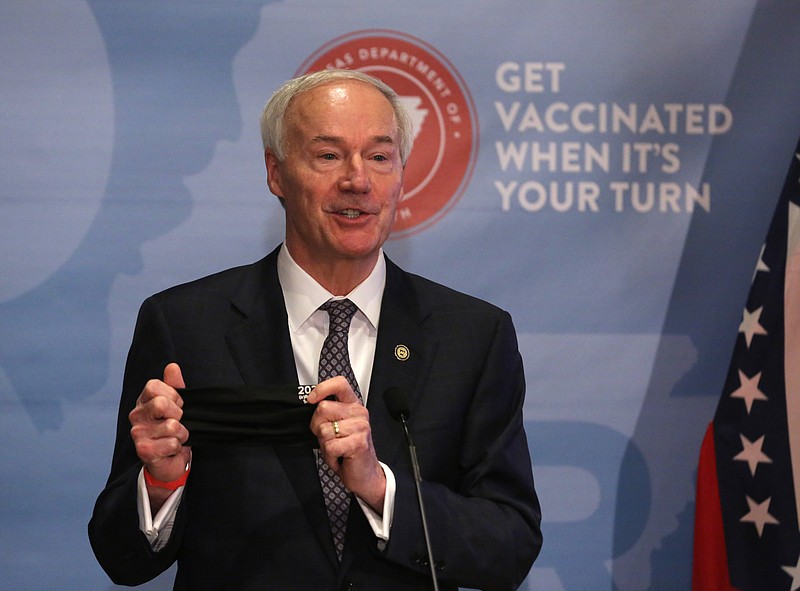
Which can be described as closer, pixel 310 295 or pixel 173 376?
pixel 173 376

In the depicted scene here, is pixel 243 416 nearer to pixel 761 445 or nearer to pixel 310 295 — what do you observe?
pixel 310 295

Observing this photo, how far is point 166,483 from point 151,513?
0.28ft

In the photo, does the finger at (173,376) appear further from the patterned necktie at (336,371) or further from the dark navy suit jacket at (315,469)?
the patterned necktie at (336,371)

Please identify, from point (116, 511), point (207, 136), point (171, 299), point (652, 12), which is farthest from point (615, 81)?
point (116, 511)

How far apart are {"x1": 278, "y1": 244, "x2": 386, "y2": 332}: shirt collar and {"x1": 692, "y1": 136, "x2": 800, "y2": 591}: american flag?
1.41 metres

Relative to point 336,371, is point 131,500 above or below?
below

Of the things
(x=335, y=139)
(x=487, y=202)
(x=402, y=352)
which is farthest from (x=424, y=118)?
(x=402, y=352)

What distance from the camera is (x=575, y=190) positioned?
133 inches

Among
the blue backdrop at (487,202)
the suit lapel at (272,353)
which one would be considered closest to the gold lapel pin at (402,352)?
the suit lapel at (272,353)

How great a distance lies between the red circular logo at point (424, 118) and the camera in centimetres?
334

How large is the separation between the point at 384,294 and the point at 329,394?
0.57m

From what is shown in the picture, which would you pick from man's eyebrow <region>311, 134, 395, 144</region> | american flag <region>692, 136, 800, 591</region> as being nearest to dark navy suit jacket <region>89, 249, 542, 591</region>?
man's eyebrow <region>311, 134, 395, 144</region>

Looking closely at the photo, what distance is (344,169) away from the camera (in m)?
2.35

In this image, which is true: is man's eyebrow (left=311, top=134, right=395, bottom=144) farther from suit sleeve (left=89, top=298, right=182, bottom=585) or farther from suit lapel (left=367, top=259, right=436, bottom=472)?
suit sleeve (left=89, top=298, right=182, bottom=585)
